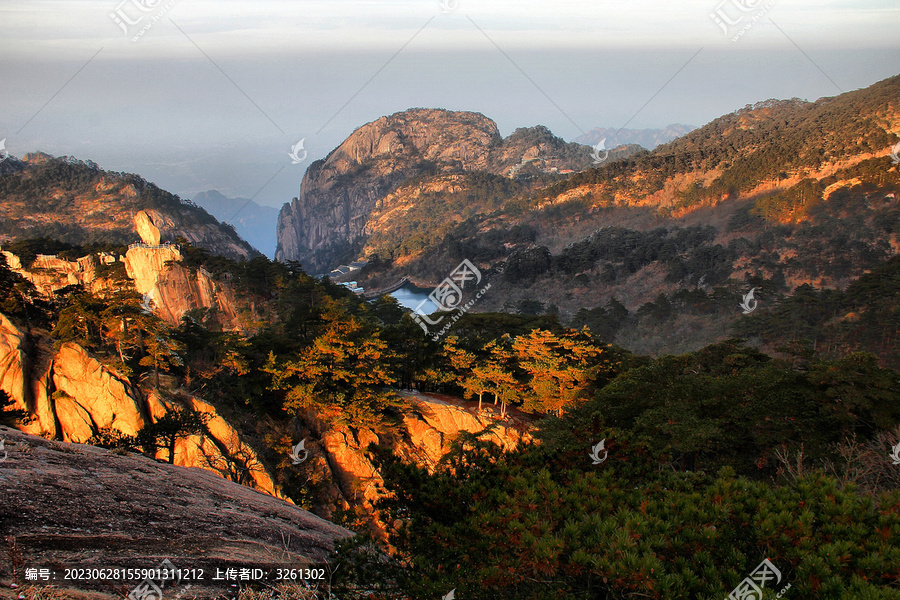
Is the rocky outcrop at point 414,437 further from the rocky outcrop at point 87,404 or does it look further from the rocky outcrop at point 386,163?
the rocky outcrop at point 386,163

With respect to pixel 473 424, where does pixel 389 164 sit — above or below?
above

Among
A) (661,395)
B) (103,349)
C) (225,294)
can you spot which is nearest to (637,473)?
(661,395)

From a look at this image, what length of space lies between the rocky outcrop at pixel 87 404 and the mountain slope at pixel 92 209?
2449 inches

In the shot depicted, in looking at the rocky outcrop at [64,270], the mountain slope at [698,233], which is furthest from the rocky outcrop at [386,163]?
the rocky outcrop at [64,270]

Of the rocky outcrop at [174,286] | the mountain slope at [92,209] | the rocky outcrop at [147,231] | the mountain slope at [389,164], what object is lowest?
the rocky outcrop at [174,286]

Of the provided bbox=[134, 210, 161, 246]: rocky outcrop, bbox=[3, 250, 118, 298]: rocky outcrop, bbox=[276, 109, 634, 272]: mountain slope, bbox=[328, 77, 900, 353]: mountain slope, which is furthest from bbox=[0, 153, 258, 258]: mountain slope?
bbox=[276, 109, 634, 272]: mountain slope

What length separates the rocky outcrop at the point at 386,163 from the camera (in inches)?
5960

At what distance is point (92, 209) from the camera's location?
77.8 m

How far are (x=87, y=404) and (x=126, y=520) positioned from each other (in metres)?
10.1

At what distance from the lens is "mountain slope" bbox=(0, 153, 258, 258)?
70.4 m

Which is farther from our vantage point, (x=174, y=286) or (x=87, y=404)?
(x=174, y=286)

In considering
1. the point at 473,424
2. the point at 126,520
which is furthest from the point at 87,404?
the point at 473,424

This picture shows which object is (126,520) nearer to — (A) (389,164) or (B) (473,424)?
(B) (473,424)

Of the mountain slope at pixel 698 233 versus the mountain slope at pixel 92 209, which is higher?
the mountain slope at pixel 92 209
